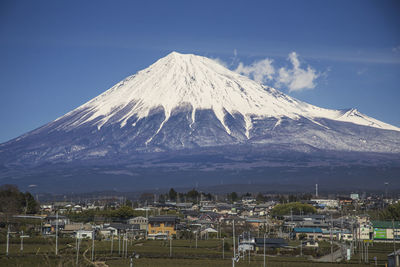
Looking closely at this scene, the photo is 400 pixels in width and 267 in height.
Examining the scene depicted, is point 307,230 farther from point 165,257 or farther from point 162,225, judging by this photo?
point 165,257

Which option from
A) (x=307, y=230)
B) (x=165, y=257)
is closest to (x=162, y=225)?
(x=307, y=230)

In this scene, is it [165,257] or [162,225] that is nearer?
[165,257]

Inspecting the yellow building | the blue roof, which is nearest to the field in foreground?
the blue roof

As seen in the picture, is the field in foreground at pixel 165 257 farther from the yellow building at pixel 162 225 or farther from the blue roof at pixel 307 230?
the yellow building at pixel 162 225

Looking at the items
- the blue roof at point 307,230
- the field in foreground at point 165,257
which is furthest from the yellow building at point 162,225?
the field in foreground at point 165,257

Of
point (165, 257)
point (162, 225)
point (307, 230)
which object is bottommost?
point (165, 257)

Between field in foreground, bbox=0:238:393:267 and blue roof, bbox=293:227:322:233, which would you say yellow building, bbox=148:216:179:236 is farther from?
field in foreground, bbox=0:238:393:267

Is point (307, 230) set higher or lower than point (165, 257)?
higher

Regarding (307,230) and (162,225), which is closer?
(307,230)

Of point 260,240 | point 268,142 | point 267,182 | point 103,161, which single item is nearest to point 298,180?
point 267,182

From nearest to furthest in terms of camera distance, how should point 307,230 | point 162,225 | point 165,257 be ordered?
point 165,257 → point 307,230 → point 162,225

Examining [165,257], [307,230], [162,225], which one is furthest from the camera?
[162,225]

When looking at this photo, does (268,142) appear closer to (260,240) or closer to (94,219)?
(94,219)
